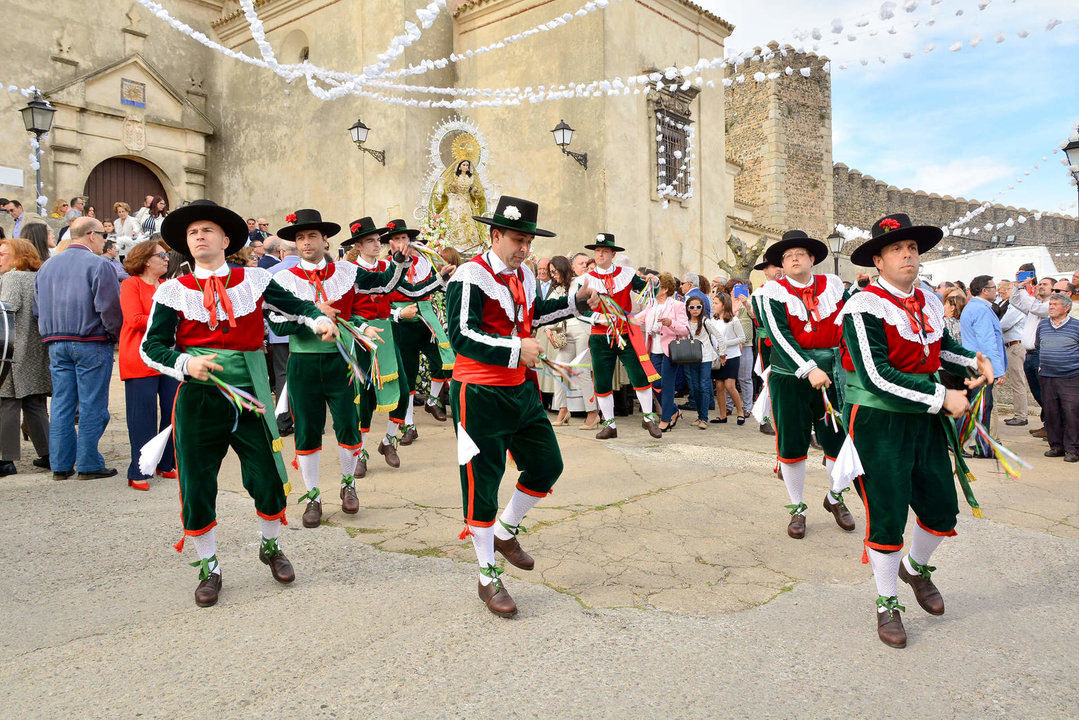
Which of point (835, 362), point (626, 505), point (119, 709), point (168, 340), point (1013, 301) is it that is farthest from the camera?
point (1013, 301)

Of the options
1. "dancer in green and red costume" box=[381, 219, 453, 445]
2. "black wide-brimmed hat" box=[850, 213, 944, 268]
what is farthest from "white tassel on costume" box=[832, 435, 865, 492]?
"dancer in green and red costume" box=[381, 219, 453, 445]

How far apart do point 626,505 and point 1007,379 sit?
796 cm

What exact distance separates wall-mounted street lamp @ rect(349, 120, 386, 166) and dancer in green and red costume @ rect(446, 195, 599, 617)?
12445 mm

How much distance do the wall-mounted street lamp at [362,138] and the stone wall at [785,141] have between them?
1559 centimetres

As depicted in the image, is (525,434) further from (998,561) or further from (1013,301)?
(1013,301)

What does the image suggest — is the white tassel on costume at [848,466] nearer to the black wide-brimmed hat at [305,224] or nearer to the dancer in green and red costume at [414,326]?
the black wide-brimmed hat at [305,224]

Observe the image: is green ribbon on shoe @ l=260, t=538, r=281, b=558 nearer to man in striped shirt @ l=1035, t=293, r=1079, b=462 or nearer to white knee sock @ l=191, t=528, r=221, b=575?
white knee sock @ l=191, t=528, r=221, b=575

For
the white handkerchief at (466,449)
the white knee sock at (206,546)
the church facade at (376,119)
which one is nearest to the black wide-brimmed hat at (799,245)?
A: the white handkerchief at (466,449)

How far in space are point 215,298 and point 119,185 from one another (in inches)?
663

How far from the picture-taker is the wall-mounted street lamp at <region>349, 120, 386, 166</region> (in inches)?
607

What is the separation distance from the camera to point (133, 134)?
59.8 ft

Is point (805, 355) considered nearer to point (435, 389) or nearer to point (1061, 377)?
point (1061, 377)

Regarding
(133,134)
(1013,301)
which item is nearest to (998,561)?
(1013,301)

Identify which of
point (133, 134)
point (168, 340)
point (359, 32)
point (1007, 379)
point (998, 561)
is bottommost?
point (998, 561)
